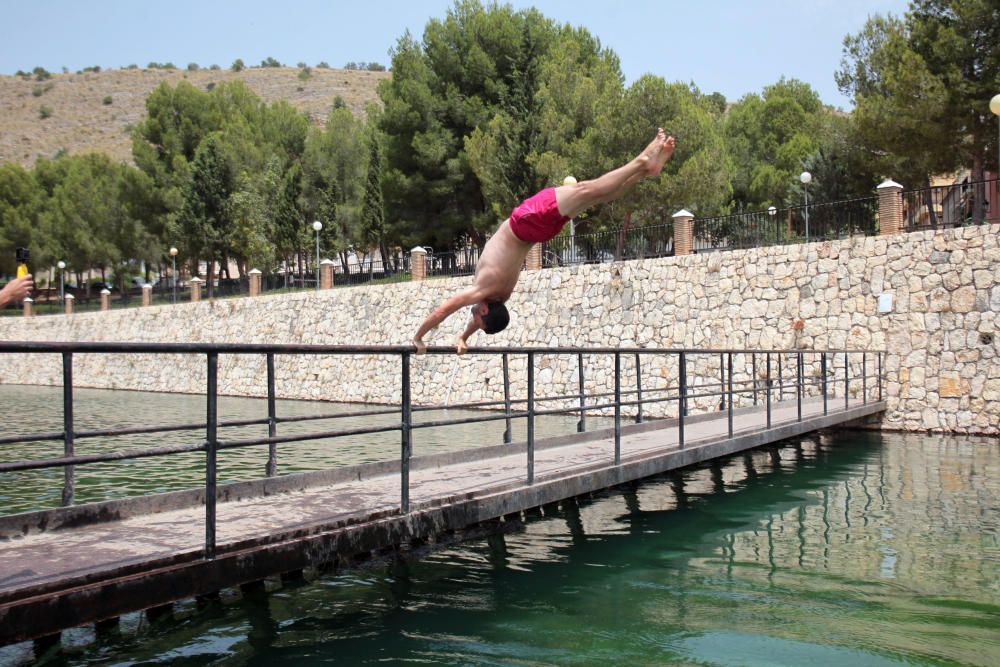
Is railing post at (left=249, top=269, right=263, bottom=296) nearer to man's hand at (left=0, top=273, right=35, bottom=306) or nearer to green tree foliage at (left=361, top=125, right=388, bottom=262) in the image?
green tree foliage at (left=361, top=125, right=388, bottom=262)

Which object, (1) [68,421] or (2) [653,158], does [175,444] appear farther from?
(2) [653,158]

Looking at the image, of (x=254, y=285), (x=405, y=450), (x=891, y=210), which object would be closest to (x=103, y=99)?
(x=254, y=285)

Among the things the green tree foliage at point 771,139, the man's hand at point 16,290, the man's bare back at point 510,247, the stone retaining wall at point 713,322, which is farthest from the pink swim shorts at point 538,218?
the green tree foliage at point 771,139

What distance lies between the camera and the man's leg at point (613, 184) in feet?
17.9

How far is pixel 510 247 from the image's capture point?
5926mm

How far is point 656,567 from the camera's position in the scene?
6.94 meters

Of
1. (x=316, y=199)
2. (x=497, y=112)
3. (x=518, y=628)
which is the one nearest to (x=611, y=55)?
(x=497, y=112)

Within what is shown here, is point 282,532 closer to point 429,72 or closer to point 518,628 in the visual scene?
point 518,628

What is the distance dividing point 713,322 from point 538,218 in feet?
46.0

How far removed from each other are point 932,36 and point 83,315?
117ft

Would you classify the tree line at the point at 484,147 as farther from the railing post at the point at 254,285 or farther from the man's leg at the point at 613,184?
the man's leg at the point at 613,184

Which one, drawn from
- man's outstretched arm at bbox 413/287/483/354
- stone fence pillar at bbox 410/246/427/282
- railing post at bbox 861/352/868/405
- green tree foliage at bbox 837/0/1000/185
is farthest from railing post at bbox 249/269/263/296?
man's outstretched arm at bbox 413/287/483/354

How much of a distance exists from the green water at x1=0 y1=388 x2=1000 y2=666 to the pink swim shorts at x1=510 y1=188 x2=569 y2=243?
250cm

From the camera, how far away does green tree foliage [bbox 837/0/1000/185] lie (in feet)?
77.4
